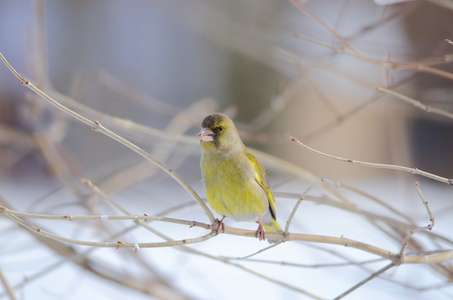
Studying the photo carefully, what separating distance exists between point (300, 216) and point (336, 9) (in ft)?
9.72

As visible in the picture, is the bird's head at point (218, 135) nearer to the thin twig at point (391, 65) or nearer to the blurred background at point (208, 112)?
the blurred background at point (208, 112)

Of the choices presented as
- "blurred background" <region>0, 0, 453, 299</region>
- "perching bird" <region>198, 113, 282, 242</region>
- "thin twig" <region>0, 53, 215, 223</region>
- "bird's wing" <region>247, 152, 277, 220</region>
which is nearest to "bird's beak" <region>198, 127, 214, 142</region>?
"perching bird" <region>198, 113, 282, 242</region>

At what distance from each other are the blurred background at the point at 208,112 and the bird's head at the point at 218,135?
18cm

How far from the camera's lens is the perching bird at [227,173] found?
2539 millimetres

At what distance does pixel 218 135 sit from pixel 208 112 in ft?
9.50

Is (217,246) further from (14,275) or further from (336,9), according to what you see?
(336,9)

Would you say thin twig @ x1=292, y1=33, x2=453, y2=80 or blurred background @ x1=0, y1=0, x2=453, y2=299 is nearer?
thin twig @ x1=292, y1=33, x2=453, y2=80

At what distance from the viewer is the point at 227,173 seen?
256 cm

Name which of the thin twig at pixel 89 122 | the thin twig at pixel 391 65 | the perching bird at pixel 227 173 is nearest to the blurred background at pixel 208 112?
the thin twig at pixel 391 65

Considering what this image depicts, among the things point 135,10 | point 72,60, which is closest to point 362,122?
point 135,10

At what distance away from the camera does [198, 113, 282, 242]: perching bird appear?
254 cm

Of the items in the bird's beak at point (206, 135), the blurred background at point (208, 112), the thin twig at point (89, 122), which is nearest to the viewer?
the thin twig at point (89, 122)

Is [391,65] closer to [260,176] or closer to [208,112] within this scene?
[260,176]

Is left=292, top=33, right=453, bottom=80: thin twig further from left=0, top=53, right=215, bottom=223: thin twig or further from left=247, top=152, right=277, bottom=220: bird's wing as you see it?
left=0, top=53, right=215, bottom=223: thin twig
